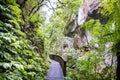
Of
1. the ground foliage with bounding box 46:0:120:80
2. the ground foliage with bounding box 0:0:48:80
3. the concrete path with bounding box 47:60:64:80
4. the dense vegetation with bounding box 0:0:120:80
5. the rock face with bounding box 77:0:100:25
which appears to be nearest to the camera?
the ground foliage with bounding box 0:0:48:80

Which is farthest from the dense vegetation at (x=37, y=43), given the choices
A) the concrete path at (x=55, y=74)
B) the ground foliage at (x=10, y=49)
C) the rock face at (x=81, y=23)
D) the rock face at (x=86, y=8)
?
the rock face at (x=81, y=23)

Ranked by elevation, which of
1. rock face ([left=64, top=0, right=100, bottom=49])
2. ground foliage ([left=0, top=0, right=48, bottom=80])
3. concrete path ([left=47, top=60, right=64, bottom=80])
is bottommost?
concrete path ([left=47, top=60, right=64, bottom=80])

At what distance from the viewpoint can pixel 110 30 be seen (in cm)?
612

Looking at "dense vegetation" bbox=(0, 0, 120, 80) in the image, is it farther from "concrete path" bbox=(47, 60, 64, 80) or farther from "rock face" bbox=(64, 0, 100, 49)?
"rock face" bbox=(64, 0, 100, 49)

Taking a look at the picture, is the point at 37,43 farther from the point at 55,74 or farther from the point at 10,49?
the point at 10,49

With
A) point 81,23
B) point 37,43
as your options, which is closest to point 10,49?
point 37,43

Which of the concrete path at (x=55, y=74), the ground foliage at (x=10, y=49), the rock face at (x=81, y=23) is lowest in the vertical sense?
the concrete path at (x=55, y=74)

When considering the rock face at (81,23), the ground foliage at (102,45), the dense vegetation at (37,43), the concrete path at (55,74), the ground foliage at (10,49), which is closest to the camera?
the ground foliage at (10,49)

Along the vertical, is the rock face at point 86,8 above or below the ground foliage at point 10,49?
above

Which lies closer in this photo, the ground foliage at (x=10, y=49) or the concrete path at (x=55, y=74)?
the ground foliage at (x=10, y=49)

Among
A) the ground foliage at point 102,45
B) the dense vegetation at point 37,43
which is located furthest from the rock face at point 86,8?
the ground foliage at point 102,45

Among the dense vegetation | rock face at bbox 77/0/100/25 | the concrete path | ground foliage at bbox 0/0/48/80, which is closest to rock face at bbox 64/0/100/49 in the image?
rock face at bbox 77/0/100/25

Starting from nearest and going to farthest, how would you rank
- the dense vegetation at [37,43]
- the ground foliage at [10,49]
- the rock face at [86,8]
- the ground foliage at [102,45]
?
the ground foliage at [10,49] < the dense vegetation at [37,43] < the ground foliage at [102,45] < the rock face at [86,8]

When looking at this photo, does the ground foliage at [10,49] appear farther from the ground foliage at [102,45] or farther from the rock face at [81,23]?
the rock face at [81,23]
